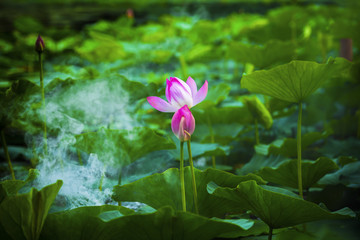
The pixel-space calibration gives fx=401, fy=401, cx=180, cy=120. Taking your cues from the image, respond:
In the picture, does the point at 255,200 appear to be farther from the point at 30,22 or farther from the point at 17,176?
the point at 30,22

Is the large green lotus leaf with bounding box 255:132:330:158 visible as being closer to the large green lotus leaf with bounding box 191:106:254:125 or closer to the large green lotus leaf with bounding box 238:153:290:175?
the large green lotus leaf with bounding box 238:153:290:175

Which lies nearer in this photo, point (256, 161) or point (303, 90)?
point (303, 90)

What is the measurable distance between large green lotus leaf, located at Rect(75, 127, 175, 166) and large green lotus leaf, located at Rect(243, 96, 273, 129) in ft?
0.93

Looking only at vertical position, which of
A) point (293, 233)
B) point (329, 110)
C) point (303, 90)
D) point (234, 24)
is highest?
point (234, 24)

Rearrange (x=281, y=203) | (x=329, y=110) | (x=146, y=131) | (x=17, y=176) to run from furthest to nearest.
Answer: (x=329, y=110)
(x=17, y=176)
(x=146, y=131)
(x=281, y=203)

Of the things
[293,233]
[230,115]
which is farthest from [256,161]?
[293,233]

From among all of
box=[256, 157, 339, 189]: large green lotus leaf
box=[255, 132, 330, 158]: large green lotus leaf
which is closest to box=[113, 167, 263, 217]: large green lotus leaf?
box=[256, 157, 339, 189]: large green lotus leaf

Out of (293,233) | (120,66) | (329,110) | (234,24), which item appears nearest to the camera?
(293,233)

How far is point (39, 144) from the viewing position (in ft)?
3.27

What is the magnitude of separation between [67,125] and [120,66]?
108 cm

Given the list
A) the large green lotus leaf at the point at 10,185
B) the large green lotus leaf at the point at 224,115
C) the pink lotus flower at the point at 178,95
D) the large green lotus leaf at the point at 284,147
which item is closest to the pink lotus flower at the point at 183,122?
the pink lotus flower at the point at 178,95

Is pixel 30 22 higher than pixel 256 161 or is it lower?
higher

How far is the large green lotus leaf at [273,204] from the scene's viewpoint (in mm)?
603

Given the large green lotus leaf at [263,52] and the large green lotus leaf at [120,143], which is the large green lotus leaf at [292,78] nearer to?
the large green lotus leaf at [120,143]
